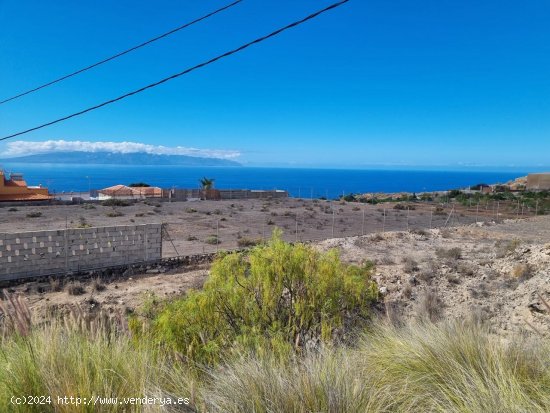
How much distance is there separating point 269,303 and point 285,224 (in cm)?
2484

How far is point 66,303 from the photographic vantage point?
40.3ft

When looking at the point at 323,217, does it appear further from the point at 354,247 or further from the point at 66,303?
the point at 66,303

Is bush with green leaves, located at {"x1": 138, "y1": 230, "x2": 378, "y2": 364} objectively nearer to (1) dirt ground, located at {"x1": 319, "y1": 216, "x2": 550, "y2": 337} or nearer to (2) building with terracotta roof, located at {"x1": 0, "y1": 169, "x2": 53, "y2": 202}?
(1) dirt ground, located at {"x1": 319, "y1": 216, "x2": 550, "y2": 337}

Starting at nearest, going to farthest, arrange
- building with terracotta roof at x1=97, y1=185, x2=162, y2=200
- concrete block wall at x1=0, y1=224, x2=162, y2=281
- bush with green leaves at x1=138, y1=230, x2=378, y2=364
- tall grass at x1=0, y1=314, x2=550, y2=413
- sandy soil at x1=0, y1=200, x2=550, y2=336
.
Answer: tall grass at x1=0, y1=314, x2=550, y2=413 < bush with green leaves at x1=138, y1=230, x2=378, y2=364 < sandy soil at x1=0, y1=200, x2=550, y2=336 < concrete block wall at x1=0, y1=224, x2=162, y2=281 < building with terracotta roof at x1=97, y1=185, x2=162, y2=200

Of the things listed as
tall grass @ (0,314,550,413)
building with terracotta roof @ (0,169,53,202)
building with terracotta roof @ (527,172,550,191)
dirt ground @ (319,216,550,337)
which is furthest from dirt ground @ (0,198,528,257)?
building with terracotta roof @ (527,172,550,191)

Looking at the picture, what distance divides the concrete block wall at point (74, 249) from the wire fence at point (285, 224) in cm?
201

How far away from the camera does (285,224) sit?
105ft

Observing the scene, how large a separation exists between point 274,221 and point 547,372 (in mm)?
29431

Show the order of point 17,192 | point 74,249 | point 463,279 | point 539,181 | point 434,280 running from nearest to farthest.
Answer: point 434,280 < point 463,279 < point 74,249 < point 17,192 < point 539,181

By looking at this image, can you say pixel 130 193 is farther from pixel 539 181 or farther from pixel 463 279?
pixel 539 181

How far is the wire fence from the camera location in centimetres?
2303

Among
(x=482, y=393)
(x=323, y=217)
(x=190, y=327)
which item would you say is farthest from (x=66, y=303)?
(x=323, y=217)

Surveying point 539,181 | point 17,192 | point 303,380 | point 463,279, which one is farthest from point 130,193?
point 539,181

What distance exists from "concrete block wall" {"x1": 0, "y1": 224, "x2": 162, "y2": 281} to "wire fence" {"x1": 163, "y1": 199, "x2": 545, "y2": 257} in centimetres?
201
